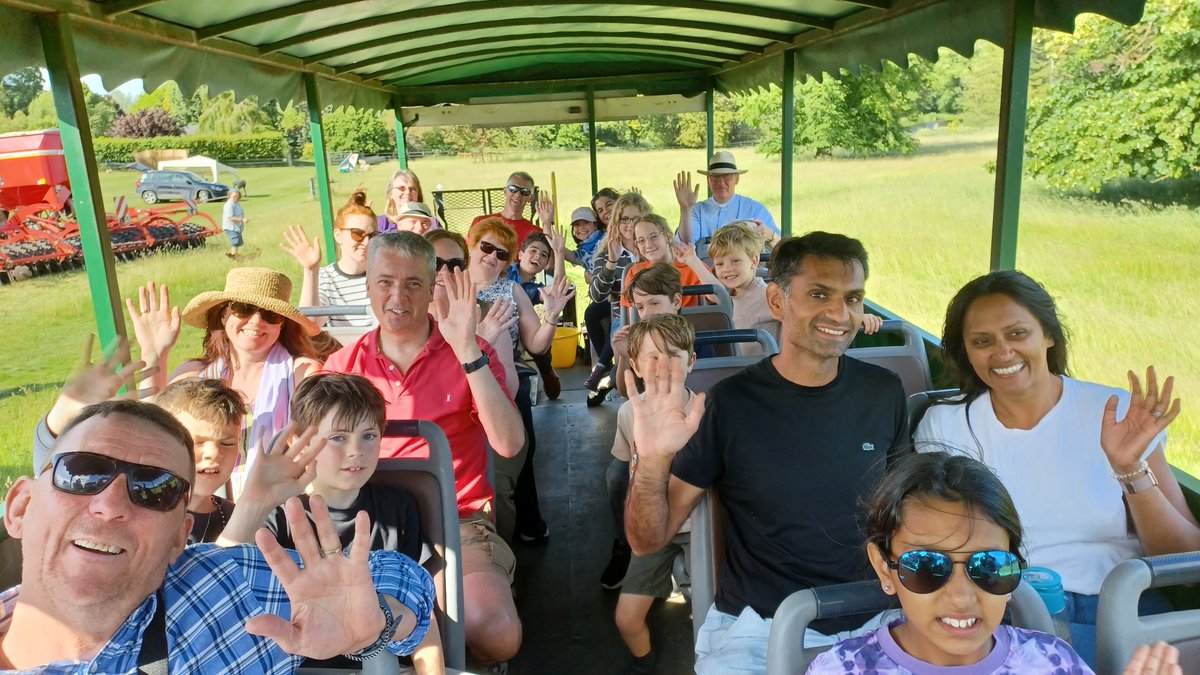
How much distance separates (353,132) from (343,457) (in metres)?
31.2

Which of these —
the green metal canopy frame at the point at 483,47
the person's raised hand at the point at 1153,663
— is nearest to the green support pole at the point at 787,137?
the green metal canopy frame at the point at 483,47

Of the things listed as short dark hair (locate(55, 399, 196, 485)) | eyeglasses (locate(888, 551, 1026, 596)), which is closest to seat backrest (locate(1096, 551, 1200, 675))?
eyeglasses (locate(888, 551, 1026, 596))

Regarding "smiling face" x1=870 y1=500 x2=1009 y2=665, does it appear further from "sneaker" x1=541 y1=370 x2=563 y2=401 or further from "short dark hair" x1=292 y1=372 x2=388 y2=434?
"sneaker" x1=541 y1=370 x2=563 y2=401

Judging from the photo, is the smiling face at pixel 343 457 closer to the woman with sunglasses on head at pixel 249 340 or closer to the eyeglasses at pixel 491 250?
the woman with sunglasses on head at pixel 249 340

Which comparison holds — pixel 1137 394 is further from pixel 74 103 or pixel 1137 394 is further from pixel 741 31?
pixel 741 31

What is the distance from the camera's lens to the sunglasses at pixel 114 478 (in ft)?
4.54

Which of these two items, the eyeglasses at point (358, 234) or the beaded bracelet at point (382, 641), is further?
the eyeglasses at point (358, 234)

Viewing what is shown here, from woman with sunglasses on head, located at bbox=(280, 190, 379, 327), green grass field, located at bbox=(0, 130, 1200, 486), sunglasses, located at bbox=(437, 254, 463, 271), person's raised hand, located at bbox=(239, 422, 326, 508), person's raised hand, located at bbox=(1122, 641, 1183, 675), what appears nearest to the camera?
person's raised hand, located at bbox=(1122, 641, 1183, 675)

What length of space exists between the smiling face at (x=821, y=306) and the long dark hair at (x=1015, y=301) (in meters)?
0.27

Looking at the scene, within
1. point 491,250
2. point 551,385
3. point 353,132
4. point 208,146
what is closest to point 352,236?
point 491,250

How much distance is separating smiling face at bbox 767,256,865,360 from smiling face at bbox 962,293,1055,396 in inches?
12.5

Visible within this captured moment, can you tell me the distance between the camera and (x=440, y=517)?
2125 millimetres

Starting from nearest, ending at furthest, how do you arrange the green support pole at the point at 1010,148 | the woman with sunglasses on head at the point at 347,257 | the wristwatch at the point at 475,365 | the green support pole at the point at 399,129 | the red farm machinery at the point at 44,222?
the wristwatch at the point at 475,365 → the green support pole at the point at 1010,148 → the woman with sunglasses on head at the point at 347,257 → the green support pole at the point at 399,129 → the red farm machinery at the point at 44,222

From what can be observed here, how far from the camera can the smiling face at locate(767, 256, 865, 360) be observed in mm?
2160
